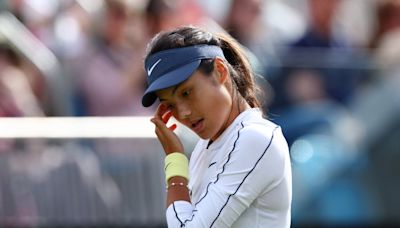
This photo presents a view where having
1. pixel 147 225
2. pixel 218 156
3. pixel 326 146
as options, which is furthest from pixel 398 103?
pixel 218 156

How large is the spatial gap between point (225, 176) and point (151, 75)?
0.41 metres

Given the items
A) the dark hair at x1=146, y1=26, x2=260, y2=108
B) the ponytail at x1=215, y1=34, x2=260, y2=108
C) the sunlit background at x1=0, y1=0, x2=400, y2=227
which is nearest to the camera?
the dark hair at x1=146, y1=26, x2=260, y2=108

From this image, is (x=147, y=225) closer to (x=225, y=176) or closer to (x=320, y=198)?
(x=320, y=198)

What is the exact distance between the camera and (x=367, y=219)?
820cm

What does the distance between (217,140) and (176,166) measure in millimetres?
157

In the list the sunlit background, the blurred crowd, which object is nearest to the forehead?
the sunlit background

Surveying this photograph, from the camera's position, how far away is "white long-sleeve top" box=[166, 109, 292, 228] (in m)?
3.71

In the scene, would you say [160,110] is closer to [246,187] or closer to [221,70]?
[221,70]

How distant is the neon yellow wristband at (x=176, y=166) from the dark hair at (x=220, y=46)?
0.29 m

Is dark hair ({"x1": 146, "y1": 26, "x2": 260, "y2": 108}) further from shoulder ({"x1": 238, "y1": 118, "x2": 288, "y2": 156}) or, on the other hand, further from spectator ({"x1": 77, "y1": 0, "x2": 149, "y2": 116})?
spectator ({"x1": 77, "y1": 0, "x2": 149, "y2": 116})

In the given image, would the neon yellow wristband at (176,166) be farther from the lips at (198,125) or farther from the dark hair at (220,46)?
the dark hair at (220,46)

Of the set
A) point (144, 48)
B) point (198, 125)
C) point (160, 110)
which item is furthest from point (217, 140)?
point (144, 48)

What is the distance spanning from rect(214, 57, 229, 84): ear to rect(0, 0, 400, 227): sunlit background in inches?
151

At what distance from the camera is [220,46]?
12.8ft
